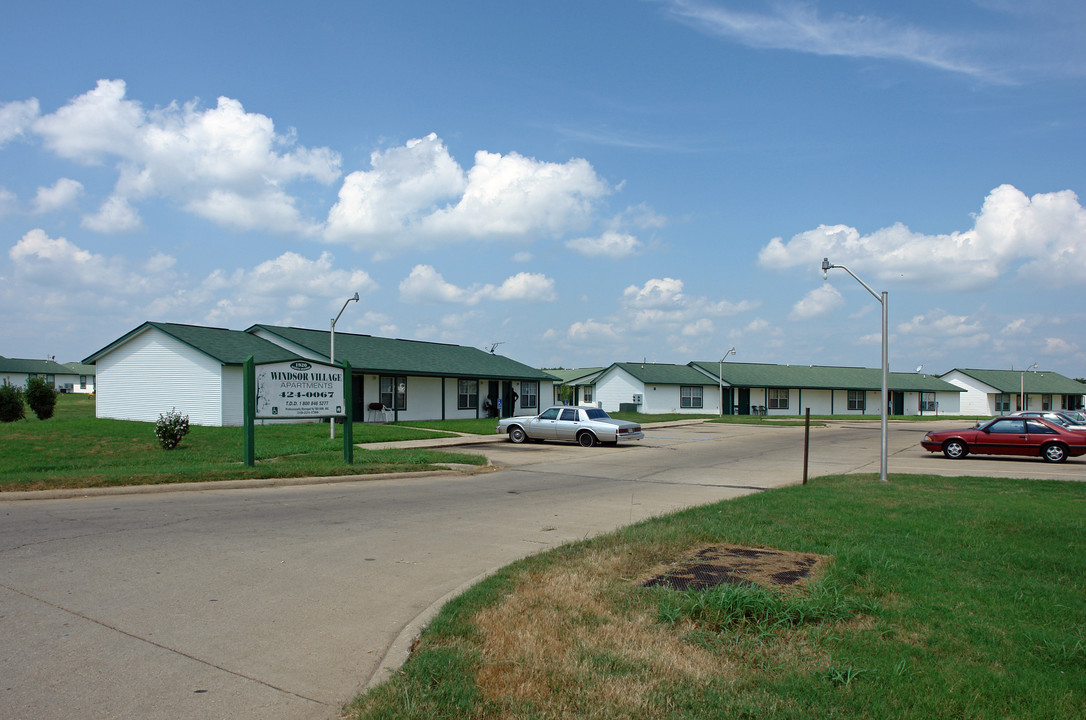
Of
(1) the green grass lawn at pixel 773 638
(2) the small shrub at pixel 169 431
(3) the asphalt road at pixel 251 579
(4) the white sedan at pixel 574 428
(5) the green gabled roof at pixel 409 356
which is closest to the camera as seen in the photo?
(1) the green grass lawn at pixel 773 638

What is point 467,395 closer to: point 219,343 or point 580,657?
point 219,343

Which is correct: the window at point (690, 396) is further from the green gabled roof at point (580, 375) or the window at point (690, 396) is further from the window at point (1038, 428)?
the window at point (1038, 428)

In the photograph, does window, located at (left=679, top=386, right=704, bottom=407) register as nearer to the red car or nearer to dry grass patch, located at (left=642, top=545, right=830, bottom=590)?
the red car

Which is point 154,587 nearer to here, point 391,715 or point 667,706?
point 391,715

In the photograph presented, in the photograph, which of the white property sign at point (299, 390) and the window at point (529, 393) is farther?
the window at point (529, 393)

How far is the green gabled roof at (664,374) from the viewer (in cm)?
6175

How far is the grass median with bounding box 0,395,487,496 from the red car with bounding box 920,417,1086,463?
50.6 ft

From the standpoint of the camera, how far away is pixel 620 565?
729 centimetres

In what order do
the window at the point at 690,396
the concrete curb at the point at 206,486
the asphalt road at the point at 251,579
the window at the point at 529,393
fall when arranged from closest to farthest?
the asphalt road at the point at 251,579, the concrete curb at the point at 206,486, the window at the point at 529,393, the window at the point at 690,396

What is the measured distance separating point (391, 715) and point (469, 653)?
0.96 metres

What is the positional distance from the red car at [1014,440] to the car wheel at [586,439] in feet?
35.9

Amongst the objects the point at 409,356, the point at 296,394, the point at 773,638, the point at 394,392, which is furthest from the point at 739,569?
the point at 409,356

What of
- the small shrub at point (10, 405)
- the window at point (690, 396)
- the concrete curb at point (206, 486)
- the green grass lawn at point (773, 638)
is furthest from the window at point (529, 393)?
the green grass lawn at point (773, 638)

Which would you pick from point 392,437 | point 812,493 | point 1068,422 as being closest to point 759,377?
point 1068,422
